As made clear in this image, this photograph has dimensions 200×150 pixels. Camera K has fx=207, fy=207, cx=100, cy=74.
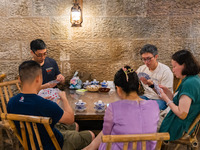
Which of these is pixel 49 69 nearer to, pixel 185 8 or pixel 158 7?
pixel 158 7

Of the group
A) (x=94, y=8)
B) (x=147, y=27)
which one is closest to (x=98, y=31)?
(x=94, y=8)

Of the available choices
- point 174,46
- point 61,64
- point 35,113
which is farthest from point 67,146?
point 174,46

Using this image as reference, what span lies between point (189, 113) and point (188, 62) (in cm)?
46

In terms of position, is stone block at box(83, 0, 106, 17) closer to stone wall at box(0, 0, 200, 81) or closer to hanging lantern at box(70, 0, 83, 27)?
stone wall at box(0, 0, 200, 81)

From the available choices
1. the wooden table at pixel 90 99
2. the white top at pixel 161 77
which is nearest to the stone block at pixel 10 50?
the wooden table at pixel 90 99

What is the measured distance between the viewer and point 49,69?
3.03 meters

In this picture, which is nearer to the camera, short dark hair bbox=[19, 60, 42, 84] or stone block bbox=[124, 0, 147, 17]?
short dark hair bbox=[19, 60, 42, 84]

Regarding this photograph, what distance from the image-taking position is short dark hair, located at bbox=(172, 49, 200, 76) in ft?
6.09

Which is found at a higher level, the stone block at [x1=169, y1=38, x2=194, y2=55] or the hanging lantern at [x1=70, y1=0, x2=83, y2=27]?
the hanging lantern at [x1=70, y1=0, x2=83, y2=27]

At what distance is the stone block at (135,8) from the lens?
3.22 m

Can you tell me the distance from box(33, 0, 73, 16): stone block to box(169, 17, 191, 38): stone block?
1.63 m

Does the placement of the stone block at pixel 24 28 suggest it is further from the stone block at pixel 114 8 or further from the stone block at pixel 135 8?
the stone block at pixel 135 8

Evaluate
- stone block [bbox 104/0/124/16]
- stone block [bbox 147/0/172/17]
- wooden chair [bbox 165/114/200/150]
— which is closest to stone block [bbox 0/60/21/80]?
stone block [bbox 104/0/124/16]

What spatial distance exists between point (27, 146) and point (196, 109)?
4.84ft
